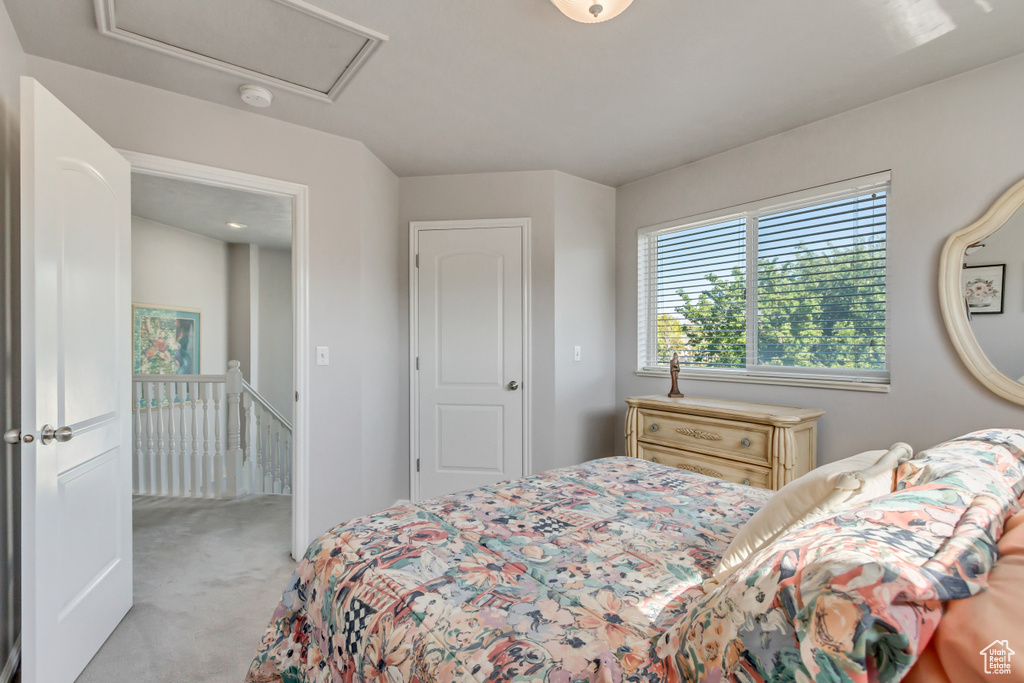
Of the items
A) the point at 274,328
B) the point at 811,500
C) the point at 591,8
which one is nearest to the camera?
the point at 811,500

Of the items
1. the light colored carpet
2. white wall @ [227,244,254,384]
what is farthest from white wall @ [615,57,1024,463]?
white wall @ [227,244,254,384]

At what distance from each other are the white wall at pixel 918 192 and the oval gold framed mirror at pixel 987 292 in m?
0.06

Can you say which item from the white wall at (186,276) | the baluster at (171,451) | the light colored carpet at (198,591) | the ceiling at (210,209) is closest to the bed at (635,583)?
the light colored carpet at (198,591)

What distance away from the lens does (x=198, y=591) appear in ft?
8.08

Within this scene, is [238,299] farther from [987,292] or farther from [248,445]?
[987,292]

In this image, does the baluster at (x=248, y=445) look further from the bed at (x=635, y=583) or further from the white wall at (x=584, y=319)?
the bed at (x=635, y=583)

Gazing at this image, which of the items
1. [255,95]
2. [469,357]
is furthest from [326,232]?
[469,357]

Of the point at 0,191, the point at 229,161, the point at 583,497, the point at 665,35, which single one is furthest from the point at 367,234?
the point at 583,497

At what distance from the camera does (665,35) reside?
6.43ft

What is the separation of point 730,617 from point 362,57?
235 centimetres

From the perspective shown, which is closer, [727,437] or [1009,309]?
[1009,309]

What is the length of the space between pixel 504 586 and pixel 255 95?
2.50 meters

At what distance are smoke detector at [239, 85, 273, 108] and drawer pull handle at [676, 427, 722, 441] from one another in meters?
2.84

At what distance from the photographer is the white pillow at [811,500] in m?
1.02
